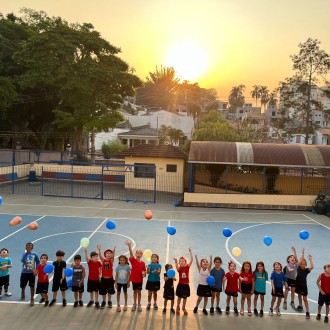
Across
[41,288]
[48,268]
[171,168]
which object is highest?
[171,168]

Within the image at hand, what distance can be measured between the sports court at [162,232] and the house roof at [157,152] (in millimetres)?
4813

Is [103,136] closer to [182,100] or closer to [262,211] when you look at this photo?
[262,211]

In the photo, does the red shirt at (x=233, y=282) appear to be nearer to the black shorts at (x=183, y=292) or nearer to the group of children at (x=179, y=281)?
the group of children at (x=179, y=281)

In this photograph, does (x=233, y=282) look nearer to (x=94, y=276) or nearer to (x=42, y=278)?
(x=94, y=276)

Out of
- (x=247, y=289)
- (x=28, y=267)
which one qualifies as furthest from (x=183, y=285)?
(x=28, y=267)

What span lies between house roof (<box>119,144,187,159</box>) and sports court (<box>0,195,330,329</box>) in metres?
4.81

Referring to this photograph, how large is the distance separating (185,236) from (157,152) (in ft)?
38.8

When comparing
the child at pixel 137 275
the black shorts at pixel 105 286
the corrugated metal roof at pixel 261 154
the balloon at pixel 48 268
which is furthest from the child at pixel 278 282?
the corrugated metal roof at pixel 261 154

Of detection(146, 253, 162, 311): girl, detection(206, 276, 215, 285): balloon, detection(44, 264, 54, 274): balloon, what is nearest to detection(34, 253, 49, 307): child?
detection(44, 264, 54, 274): balloon

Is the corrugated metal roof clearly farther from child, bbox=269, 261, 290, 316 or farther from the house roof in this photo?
child, bbox=269, 261, 290, 316

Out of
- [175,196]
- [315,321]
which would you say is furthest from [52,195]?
[315,321]

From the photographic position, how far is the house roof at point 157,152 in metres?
27.2

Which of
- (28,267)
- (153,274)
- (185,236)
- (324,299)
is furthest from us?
(185,236)

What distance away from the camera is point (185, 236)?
16547mm
